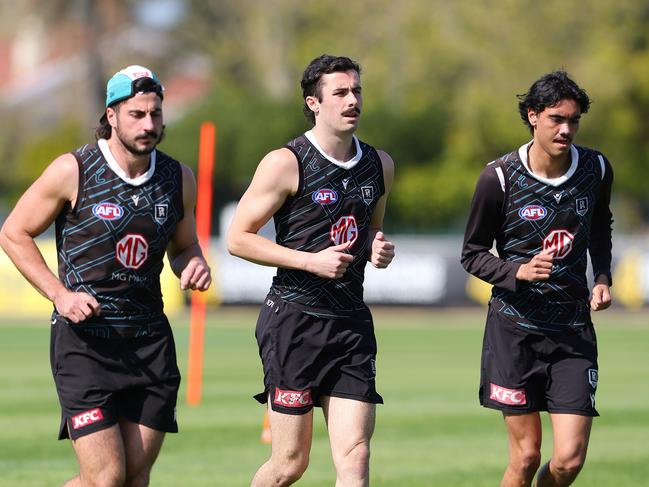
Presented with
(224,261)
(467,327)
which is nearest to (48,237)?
(224,261)

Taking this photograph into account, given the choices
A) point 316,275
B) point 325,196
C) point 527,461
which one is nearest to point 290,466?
point 316,275

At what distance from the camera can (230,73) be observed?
53250mm

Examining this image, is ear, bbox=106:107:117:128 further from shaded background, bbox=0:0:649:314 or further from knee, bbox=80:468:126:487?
shaded background, bbox=0:0:649:314

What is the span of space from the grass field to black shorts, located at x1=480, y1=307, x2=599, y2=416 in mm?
2312

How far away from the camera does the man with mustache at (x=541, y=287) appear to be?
7.61m

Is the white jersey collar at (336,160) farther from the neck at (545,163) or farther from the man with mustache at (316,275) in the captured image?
the neck at (545,163)

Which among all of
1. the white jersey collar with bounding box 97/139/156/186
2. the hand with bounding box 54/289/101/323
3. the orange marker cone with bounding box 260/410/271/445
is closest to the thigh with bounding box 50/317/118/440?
the hand with bounding box 54/289/101/323

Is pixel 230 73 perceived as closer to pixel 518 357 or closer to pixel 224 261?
pixel 224 261

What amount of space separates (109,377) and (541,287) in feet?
8.06

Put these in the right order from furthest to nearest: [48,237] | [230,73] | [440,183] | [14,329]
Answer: [230,73] → [440,183] → [48,237] → [14,329]

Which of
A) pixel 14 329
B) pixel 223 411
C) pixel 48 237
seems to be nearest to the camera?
pixel 223 411

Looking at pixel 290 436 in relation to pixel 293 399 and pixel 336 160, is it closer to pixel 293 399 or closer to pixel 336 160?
pixel 293 399

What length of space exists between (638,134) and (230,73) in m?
Answer: 16.0

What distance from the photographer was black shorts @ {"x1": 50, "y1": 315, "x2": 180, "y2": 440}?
22.7 ft
